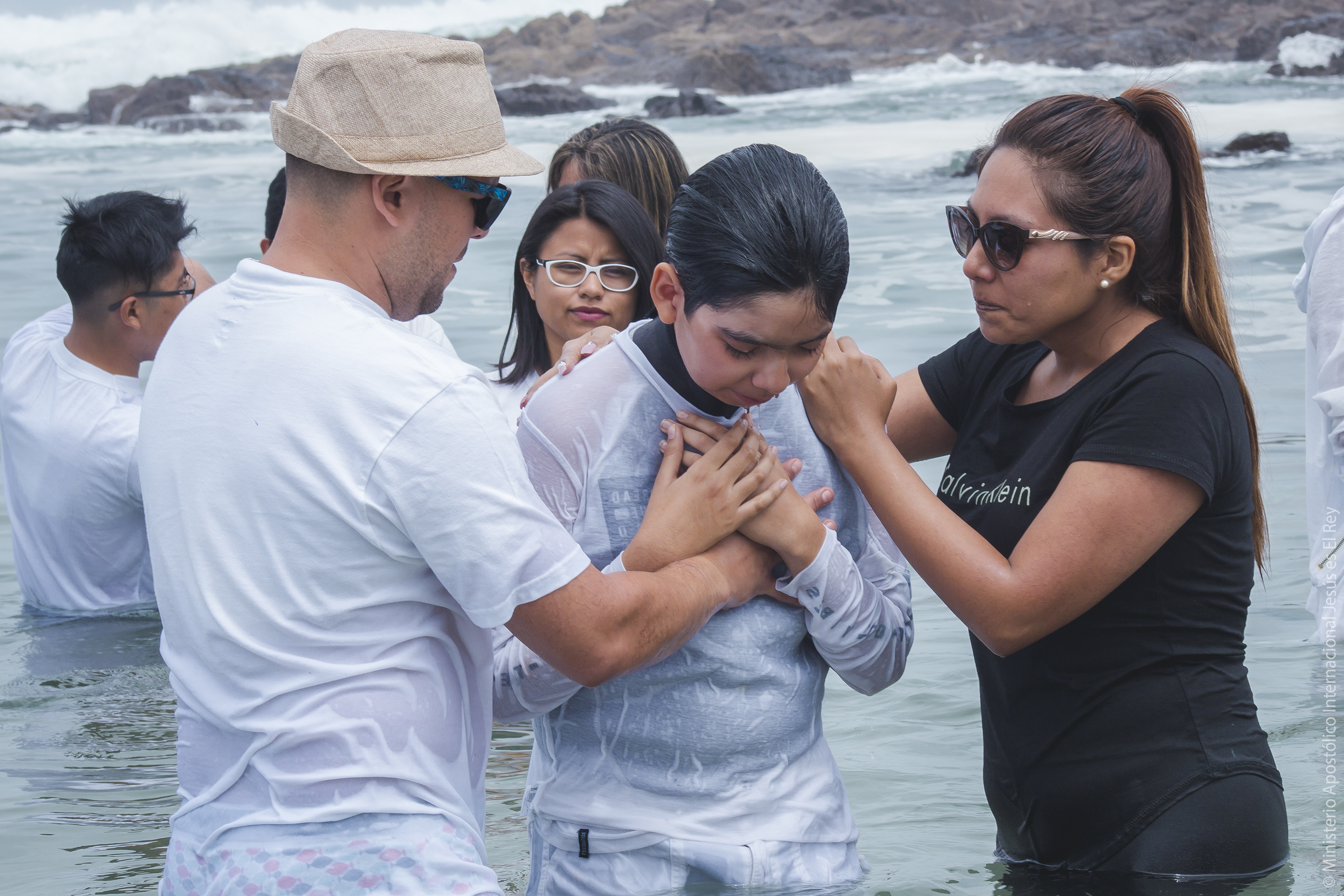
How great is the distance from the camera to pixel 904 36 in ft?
168

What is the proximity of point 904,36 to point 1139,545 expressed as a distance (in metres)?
52.3

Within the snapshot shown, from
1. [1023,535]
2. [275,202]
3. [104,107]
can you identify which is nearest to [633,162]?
[275,202]

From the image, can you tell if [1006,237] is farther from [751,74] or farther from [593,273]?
[751,74]

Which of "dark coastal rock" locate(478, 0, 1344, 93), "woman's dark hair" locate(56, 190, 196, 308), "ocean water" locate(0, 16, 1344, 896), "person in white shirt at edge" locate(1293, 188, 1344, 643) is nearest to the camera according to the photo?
"person in white shirt at edge" locate(1293, 188, 1344, 643)

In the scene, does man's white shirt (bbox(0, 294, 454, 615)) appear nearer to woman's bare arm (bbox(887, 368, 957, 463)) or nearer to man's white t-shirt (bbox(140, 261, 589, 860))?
woman's bare arm (bbox(887, 368, 957, 463))

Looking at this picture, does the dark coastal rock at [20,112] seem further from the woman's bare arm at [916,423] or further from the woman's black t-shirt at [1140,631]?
the woman's black t-shirt at [1140,631]

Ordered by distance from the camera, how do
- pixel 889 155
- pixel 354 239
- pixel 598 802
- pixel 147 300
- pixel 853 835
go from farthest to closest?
pixel 889 155 < pixel 147 300 < pixel 853 835 < pixel 598 802 < pixel 354 239

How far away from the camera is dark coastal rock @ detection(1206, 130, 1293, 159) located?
20906 millimetres

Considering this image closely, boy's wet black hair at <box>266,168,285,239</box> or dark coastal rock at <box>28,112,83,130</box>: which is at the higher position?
boy's wet black hair at <box>266,168,285,239</box>

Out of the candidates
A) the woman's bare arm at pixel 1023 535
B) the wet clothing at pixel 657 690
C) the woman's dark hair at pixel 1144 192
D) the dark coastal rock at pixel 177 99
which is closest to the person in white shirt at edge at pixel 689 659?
the wet clothing at pixel 657 690

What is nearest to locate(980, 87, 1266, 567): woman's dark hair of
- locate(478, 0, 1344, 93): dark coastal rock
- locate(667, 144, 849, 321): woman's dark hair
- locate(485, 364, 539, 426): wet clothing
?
locate(667, 144, 849, 321): woman's dark hair

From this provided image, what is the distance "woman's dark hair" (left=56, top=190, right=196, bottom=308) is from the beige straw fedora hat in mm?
3526

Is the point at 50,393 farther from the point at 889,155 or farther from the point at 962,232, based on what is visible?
the point at 889,155

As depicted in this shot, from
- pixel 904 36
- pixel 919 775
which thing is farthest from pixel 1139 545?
pixel 904 36
